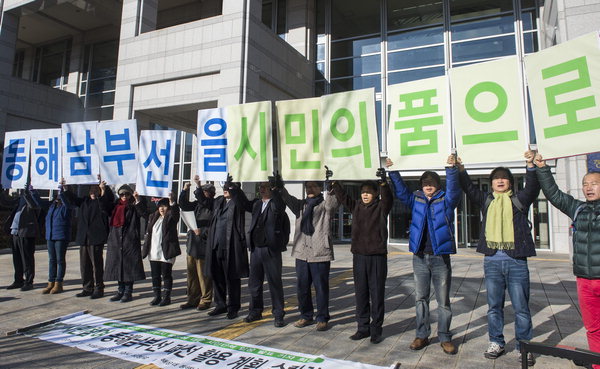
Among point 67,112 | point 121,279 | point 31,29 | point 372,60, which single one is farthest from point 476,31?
point 31,29

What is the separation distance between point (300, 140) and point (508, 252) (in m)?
2.91

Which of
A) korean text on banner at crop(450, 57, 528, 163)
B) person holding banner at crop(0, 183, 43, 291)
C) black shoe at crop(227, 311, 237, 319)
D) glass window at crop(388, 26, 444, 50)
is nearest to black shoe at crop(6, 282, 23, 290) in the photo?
person holding banner at crop(0, 183, 43, 291)

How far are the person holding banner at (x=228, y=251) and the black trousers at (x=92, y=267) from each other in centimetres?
243

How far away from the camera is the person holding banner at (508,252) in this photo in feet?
12.1

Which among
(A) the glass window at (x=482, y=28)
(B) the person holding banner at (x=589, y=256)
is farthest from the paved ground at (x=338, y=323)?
(A) the glass window at (x=482, y=28)

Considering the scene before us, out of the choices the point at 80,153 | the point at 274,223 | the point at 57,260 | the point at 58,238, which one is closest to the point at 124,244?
the point at 58,238

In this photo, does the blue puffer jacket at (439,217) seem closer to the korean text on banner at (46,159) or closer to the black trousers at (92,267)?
the black trousers at (92,267)

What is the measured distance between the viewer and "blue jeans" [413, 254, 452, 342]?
12.8 ft

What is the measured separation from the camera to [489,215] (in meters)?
3.95

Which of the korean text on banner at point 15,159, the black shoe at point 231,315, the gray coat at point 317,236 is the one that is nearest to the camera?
the gray coat at point 317,236

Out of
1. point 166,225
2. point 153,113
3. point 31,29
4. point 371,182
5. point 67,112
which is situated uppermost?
point 31,29

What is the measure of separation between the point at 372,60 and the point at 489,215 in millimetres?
14362

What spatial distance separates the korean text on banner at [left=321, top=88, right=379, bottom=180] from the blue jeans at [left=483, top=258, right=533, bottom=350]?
1765 mm

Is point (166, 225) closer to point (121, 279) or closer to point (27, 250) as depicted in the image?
point (121, 279)
